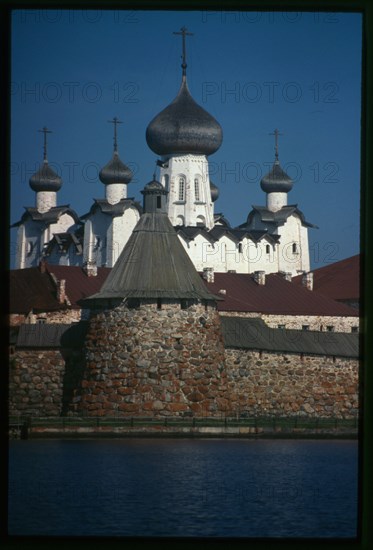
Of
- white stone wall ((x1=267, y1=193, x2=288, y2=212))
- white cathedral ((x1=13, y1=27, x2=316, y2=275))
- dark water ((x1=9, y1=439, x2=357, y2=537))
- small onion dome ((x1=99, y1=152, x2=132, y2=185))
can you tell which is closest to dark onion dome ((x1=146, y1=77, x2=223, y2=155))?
white cathedral ((x1=13, y1=27, x2=316, y2=275))

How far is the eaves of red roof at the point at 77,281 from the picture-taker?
39.7 meters

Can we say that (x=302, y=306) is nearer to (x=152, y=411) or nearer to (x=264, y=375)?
(x=264, y=375)

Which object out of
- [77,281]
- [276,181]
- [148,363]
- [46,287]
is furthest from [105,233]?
[148,363]

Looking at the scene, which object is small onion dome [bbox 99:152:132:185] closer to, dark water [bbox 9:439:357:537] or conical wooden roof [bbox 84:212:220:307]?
conical wooden roof [bbox 84:212:220:307]

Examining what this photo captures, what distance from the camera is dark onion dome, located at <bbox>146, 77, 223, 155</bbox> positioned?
49062 mm

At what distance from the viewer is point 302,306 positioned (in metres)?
44.3

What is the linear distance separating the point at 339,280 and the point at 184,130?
25.7 ft

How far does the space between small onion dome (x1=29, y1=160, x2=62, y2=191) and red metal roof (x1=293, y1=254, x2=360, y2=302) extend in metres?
11.3

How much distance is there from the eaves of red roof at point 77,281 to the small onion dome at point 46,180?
13.4 m

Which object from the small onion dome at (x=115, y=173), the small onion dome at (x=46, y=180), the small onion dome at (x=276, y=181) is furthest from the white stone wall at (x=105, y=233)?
the small onion dome at (x=276, y=181)

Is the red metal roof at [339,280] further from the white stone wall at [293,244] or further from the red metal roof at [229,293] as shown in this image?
the white stone wall at [293,244]

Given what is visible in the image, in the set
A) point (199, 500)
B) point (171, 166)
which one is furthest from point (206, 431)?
point (171, 166)

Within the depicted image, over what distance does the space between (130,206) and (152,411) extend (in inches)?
1054

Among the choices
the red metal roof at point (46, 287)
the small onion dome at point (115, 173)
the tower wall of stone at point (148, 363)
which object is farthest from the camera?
the small onion dome at point (115, 173)
